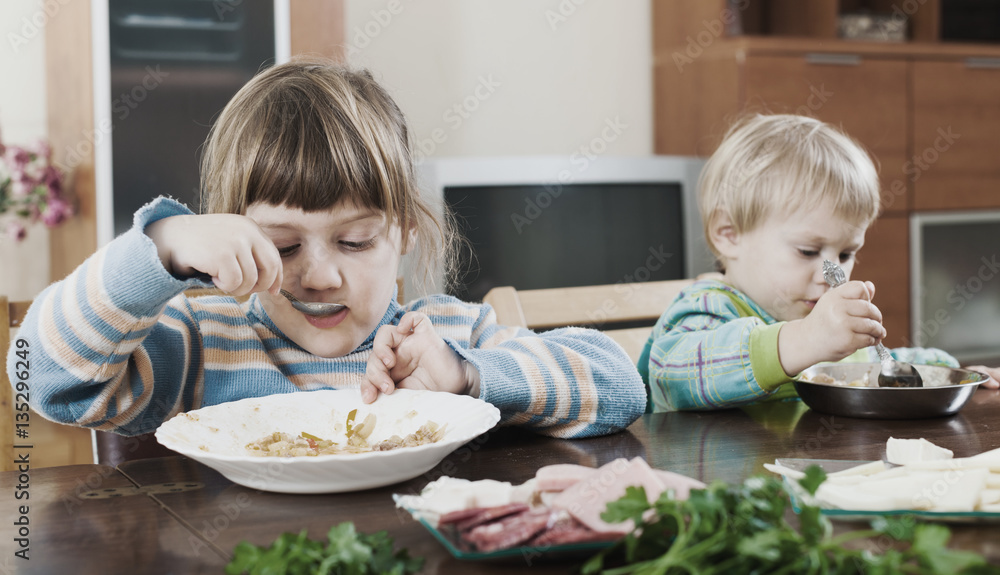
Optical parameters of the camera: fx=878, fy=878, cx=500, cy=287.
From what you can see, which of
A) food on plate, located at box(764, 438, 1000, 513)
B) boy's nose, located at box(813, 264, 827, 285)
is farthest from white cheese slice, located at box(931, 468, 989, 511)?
boy's nose, located at box(813, 264, 827, 285)

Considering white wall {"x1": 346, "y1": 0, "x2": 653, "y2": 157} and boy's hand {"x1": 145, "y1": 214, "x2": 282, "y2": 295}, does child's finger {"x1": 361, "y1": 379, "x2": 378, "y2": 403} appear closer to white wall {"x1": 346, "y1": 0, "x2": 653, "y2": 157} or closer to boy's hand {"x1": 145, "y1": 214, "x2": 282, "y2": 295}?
boy's hand {"x1": 145, "y1": 214, "x2": 282, "y2": 295}

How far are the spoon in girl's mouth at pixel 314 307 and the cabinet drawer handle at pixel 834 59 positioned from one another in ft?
7.66

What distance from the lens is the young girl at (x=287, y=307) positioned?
80cm

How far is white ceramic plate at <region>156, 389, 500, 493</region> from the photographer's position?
0.66 m

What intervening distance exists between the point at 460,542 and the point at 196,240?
0.41 metres

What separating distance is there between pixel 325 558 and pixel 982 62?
11.1 ft

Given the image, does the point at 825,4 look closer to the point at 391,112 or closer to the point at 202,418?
the point at 391,112

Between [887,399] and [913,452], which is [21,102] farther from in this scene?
[913,452]

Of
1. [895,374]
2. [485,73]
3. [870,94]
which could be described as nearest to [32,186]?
[485,73]

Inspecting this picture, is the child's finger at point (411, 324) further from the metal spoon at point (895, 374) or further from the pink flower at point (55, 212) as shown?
the pink flower at point (55, 212)

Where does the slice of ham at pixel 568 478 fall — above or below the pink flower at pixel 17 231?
below

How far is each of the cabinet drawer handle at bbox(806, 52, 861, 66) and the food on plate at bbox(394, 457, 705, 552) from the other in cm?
263

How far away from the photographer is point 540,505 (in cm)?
58

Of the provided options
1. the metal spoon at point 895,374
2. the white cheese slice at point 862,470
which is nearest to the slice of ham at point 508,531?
the white cheese slice at point 862,470
